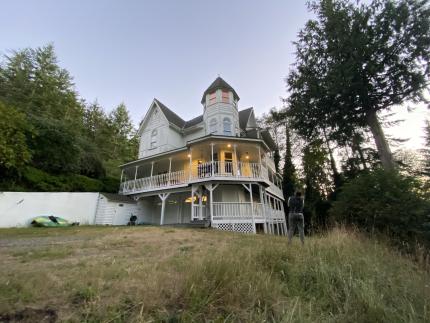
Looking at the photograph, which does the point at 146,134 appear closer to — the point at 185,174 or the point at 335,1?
the point at 185,174

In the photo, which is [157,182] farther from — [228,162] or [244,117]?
[244,117]

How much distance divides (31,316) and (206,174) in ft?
36.5

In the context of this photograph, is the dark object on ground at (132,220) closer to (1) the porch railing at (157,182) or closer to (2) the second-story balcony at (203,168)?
(2) the second-story balcony at (203,168)

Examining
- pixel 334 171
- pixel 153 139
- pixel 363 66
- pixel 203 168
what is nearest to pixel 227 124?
pixel 203 168

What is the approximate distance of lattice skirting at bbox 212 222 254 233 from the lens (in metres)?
11.7

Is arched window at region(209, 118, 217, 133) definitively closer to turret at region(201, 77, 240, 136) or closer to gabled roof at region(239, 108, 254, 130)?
turret at region(201, 77, 240, 136)

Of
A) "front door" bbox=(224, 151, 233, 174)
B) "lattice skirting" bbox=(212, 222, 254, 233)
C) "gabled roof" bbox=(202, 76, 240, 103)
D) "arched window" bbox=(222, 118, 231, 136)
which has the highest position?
"gabled roof" bbox=(202, 76, 240, 103)

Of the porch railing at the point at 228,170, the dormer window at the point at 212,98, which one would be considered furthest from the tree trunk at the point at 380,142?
the dormer window at the point at 212,98

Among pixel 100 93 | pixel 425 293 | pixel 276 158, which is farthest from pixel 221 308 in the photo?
pixel 100 93

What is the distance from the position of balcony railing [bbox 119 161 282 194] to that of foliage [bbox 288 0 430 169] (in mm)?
5074

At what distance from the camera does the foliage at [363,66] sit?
11.1m

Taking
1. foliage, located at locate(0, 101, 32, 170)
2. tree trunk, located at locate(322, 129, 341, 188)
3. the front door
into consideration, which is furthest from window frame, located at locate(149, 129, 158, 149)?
tree trunk, located at locate(322, 129, 341, 188)

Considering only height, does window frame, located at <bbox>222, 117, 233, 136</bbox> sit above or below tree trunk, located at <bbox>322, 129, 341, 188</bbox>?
above

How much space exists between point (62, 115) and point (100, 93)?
9.07 metres
